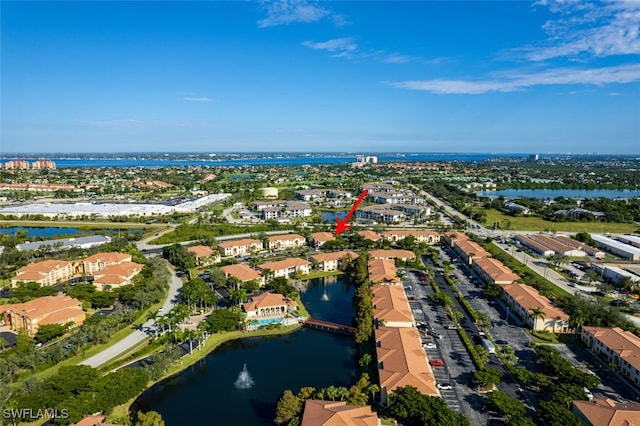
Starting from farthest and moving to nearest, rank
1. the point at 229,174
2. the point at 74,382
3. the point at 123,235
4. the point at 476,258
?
the point at 229,174
the point at 123,235
the point at 476,258
the point at 74,382

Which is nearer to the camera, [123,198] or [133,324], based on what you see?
[133,324]

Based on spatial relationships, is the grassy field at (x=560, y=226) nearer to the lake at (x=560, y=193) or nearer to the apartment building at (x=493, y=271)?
the apartment building at (x=493, y=271)

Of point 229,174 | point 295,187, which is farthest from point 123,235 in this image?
point 229,174

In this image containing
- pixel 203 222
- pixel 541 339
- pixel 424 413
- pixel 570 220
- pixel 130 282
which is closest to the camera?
pixel 424 413

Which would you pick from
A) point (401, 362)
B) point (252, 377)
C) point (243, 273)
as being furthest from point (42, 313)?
point (401, 362)

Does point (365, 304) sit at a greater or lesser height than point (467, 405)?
greater

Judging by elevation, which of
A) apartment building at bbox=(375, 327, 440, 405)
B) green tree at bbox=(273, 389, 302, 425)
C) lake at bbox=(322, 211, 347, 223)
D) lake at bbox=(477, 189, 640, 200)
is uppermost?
lake at bbox=(477, 189, 640, 200)

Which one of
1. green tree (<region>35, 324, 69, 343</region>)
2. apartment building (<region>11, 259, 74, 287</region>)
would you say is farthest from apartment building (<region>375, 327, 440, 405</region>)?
apartment building (<region>11, 259, 74, 287</region>)

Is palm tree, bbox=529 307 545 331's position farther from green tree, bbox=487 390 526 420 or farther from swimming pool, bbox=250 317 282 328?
swimming pool, bbox=250 317 282 328

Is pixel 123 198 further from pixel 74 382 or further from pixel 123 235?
pixel 74 382
